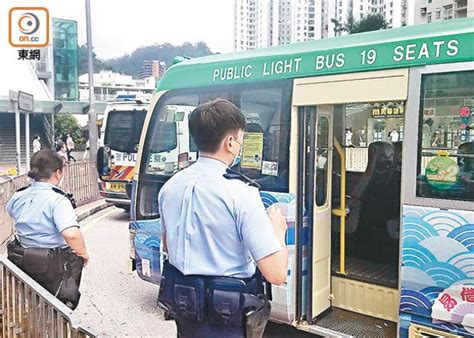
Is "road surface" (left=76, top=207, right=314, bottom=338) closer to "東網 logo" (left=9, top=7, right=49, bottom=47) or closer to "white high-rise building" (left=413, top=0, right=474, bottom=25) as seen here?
"東網 logo" (left=9, top=7, right=49, bottom=47)

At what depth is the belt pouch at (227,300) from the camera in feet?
6.91

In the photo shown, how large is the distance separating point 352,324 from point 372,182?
1368 millimetres

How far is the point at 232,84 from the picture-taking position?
4.48 metres

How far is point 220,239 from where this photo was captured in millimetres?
2104

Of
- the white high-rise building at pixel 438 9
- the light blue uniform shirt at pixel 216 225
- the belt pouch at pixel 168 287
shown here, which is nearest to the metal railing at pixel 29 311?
the belt pouch at pixel 168 287

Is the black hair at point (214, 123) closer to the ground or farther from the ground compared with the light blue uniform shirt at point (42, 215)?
farther from the ground

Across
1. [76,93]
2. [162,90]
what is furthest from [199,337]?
[76,93]

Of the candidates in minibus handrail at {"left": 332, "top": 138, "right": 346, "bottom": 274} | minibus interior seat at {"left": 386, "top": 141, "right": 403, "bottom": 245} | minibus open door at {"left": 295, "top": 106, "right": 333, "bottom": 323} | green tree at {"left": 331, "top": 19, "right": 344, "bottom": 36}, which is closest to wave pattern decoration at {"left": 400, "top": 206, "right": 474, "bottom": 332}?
minibus open door at {"left": 295, "top": 106, "right": 333, "bottom": 323}

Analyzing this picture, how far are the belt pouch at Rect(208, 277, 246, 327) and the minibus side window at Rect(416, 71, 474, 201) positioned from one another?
1.74 metres

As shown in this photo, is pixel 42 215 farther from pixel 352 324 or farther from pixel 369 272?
pixel 369 272

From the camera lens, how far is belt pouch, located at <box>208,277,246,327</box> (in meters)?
2.11

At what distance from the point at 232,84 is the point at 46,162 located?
167 cm

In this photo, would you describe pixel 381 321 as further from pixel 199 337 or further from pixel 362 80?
pixel 199 337

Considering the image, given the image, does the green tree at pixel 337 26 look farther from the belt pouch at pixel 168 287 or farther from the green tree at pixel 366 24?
the belt pouch at pixel 168 287
